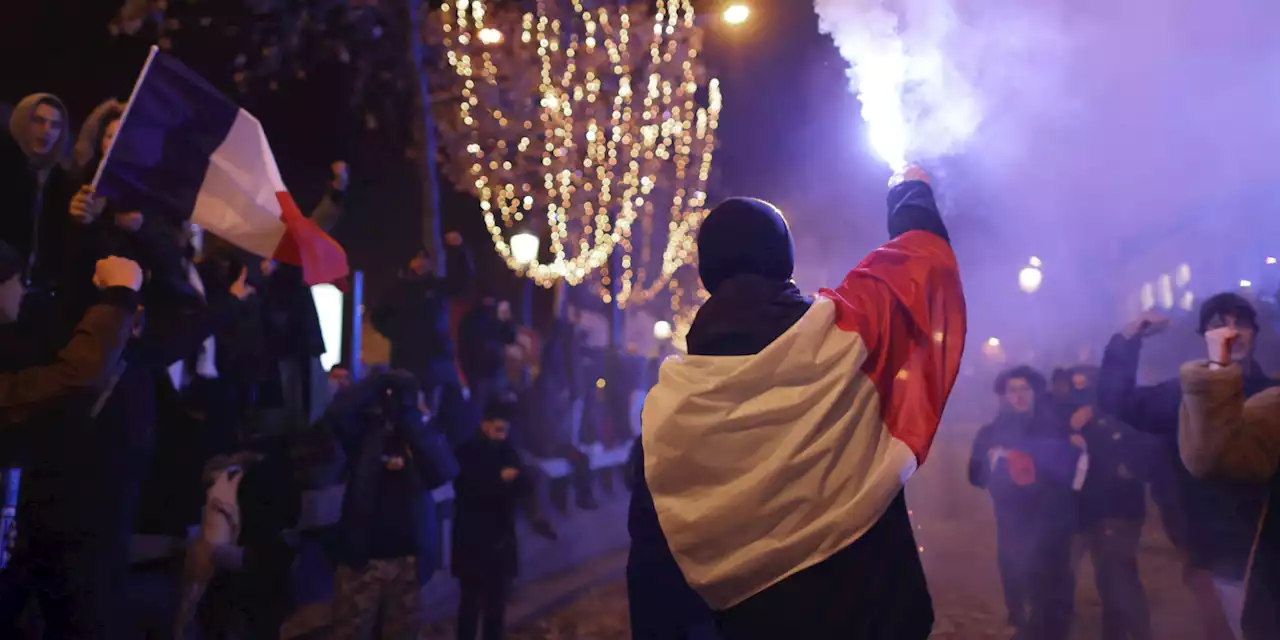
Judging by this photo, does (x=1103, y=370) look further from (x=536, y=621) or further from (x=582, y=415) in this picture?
(x=582, y=415)

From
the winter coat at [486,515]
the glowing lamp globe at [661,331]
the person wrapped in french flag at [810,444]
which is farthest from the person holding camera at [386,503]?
the glowing lamp globe at [661,331]

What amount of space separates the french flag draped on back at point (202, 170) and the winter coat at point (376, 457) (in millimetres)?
838

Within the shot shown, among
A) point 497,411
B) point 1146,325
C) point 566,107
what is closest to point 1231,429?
point 1146,325

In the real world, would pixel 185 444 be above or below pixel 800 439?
below

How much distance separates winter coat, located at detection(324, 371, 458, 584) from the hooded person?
217 centimetres

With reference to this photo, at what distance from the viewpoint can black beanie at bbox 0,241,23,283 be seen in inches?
200

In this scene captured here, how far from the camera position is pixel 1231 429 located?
3.13 meters

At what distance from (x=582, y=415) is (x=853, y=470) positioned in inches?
390

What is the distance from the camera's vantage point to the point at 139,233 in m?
5.36

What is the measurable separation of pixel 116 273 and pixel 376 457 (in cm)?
178

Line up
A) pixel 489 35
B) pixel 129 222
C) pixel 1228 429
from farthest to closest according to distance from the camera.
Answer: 1. pixel 489 35
2. pixel 129 222
3. pixel 1228 429

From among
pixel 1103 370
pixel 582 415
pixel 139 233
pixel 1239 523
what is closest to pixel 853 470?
pixel 1239 523

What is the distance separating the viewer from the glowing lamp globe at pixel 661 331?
85.6 feet

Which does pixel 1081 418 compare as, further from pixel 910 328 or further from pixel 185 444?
pixel 185 444
